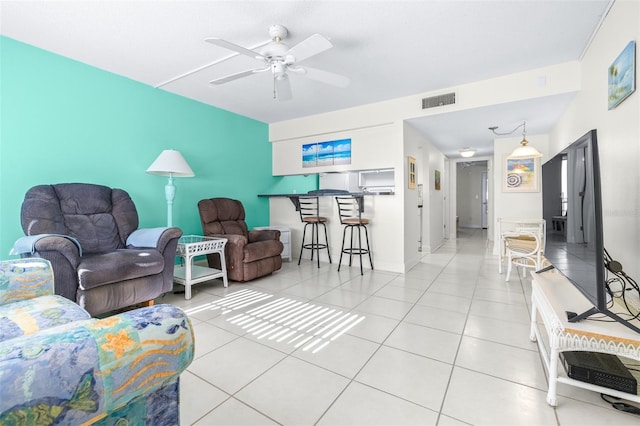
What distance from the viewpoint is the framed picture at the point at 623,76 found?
5.70 feet

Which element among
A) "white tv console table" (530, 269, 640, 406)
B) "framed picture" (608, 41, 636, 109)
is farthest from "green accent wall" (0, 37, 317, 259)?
"framed picture" (608, 41, 636, 109)

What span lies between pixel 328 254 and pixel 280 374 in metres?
3.03

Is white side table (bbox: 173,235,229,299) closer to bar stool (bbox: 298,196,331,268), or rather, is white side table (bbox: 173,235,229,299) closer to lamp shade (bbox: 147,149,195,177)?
lamp shade (bbox: 147,149,195,177)

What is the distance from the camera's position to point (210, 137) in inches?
164

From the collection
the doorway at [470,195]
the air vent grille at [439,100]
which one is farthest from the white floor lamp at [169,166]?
the doorway at [470,195]

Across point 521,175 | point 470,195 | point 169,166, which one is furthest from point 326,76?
point 470,195

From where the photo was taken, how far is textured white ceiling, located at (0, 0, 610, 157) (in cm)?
212

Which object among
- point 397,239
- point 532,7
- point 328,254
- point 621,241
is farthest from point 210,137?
point 621,241

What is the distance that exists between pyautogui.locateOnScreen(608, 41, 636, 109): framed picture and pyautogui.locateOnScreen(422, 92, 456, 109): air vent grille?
1.55m

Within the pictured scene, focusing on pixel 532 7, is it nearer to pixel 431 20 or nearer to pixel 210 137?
pixel 431 20

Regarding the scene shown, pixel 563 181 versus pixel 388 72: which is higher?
pixel 388 72

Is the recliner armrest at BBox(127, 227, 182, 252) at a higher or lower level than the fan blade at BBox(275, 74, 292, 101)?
lower

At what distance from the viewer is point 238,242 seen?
3.39 metres

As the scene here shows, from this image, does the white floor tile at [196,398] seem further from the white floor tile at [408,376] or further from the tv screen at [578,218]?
the tv screen at [578,218]
